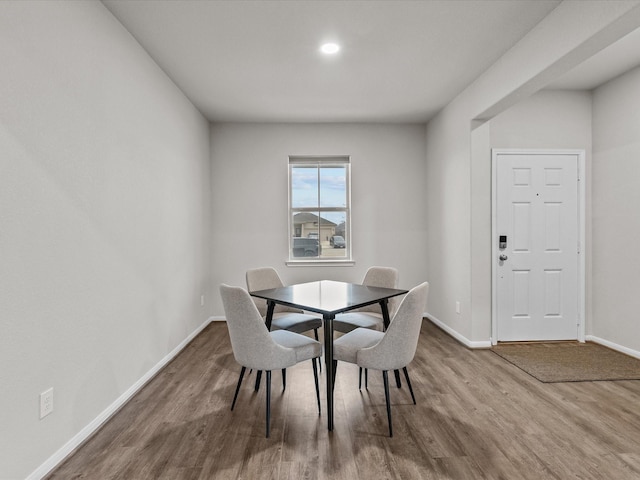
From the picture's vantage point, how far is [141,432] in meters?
2.18

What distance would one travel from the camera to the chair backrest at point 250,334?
209 cm

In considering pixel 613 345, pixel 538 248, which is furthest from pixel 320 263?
pixel 613 345

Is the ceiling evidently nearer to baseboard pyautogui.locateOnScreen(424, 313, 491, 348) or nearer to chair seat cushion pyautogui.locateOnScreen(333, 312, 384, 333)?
chair seat cushion pyautogui.locateOnScreen(333, 312, 384, 333)

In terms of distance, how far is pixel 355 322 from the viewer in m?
2.95

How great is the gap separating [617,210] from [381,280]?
8.54ft

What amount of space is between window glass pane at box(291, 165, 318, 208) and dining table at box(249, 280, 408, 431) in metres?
2.01

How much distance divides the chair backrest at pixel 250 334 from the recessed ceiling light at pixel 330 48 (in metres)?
2.11

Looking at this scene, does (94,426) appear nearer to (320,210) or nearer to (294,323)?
(294,323)

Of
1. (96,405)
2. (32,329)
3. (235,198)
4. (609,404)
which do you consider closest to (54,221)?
(32,329)

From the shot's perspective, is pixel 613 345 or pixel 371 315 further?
pixel 613 345

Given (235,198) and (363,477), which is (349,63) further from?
(363,477)

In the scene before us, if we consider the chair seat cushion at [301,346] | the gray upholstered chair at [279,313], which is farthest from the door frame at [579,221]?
the chair seat cushion at [301,346]

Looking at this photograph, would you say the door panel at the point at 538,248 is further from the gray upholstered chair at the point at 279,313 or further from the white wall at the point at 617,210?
the gray upholstered chair at the point at 279,313

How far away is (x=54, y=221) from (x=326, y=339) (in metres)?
1.66
